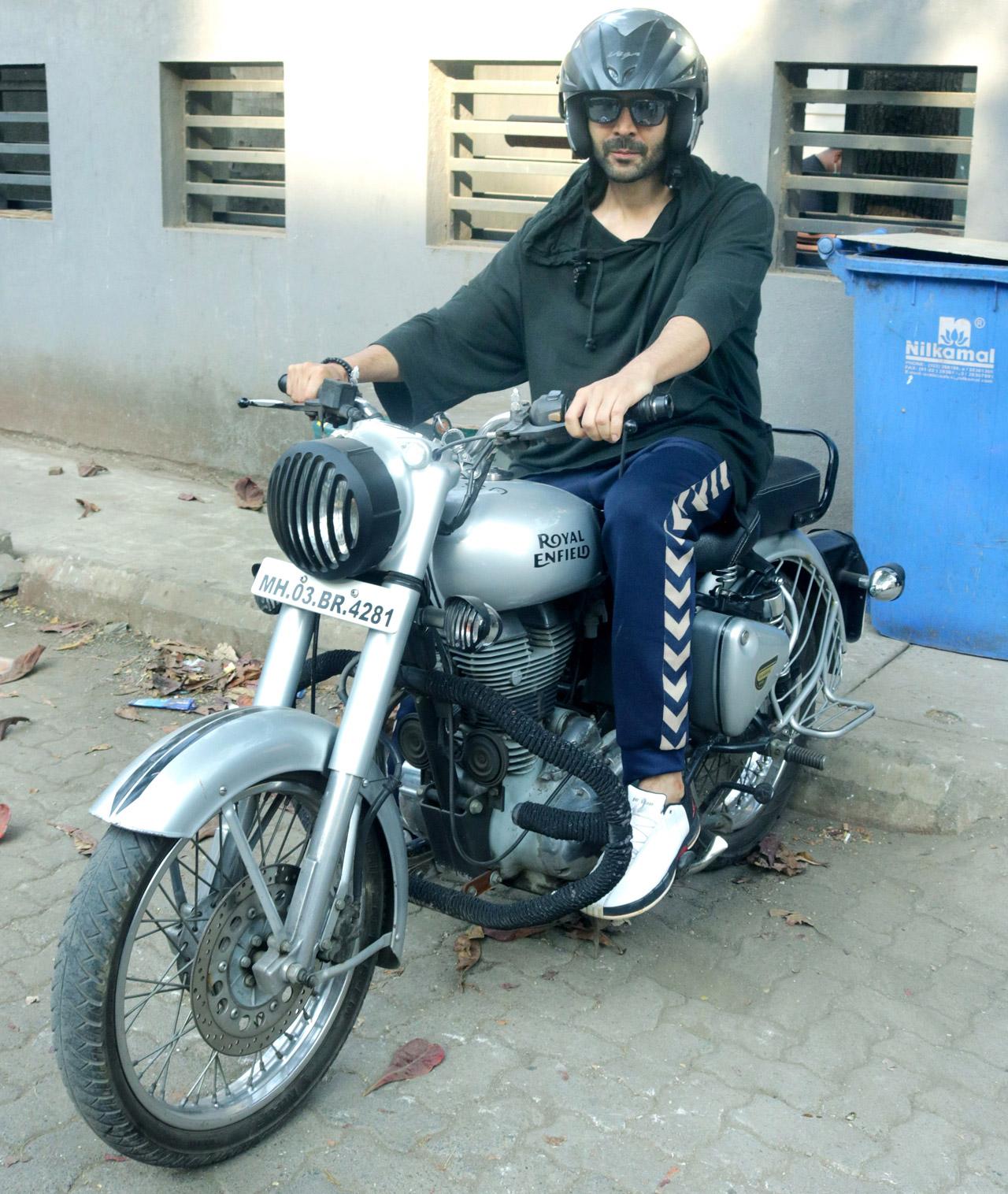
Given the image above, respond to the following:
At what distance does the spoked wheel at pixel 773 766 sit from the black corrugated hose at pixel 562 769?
2.34ft

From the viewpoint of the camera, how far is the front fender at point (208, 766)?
226cm

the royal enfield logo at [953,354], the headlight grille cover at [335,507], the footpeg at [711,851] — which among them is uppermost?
the royal enfield logo at [953,354]

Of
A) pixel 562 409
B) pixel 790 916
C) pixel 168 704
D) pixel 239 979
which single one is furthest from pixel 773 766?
pixel 168 704

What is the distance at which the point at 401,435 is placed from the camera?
2.57m

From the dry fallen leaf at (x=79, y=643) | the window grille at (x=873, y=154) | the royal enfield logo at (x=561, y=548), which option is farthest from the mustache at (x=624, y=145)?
the dry fallen leaf at (x=79, y=643)

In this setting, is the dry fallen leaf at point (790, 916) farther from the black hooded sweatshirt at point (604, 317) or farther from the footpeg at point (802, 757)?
the black hooded sweatshirt at point (604, 317)

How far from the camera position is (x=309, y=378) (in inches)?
113

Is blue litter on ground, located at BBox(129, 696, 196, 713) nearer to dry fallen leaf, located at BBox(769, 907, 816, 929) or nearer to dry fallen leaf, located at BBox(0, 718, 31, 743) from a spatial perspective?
dry fallen leaf, located at BBox(0, 718, 31, 743)

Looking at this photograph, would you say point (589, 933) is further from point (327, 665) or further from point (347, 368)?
point (347, 368)

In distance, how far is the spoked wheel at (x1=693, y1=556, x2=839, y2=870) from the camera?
11.6 ft

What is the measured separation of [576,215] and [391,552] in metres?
1.21

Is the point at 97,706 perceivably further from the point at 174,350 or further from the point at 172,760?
the point at 174,350

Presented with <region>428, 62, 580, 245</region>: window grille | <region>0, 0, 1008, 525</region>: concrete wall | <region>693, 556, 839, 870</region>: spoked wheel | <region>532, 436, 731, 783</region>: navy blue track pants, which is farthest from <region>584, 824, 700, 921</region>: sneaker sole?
<region>428, 62, 580, 245</region>: window grille

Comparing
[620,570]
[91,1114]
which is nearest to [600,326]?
[620,570]
